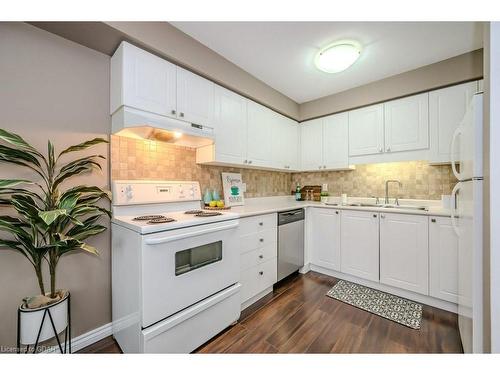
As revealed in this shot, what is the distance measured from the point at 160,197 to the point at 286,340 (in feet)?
4.98

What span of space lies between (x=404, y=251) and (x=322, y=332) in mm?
1183

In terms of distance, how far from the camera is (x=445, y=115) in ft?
6.82

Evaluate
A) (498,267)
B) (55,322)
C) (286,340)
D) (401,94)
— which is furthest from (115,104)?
(401,94)

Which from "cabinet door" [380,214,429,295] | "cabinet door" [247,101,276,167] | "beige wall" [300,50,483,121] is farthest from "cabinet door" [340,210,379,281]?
"beige wall" [300,50,483,121]

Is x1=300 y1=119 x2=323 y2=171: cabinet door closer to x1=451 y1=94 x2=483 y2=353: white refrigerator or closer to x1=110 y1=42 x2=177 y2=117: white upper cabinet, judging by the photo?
x1=451 y1=94 x2=483 y2=353: white refrigerator

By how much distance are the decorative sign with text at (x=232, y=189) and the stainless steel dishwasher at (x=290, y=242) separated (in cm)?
58

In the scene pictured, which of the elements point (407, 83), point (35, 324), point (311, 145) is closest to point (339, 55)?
point (407, 83)

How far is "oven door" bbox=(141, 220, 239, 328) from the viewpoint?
3.94 ft

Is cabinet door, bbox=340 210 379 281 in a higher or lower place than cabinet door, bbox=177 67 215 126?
lower

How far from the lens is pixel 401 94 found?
227 centimetres

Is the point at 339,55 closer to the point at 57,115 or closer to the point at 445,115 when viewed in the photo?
the point at 445,115
